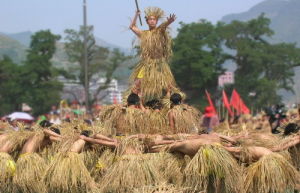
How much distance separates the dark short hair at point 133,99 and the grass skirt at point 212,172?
5.79ft

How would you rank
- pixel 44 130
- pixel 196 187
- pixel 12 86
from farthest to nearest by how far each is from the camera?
pixel 12 86 < pixel 44 130 < pixel 196 187

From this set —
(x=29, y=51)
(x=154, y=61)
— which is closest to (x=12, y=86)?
(x=29, y=51)

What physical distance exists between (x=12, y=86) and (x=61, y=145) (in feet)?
94.9

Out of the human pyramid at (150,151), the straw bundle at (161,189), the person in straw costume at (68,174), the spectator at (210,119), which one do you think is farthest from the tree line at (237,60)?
the straw bundle at (161,189)

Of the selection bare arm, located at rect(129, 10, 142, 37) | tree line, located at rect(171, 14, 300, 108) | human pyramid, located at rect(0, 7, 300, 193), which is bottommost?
human pyramid, located at rect(0, 7, 300, 193)

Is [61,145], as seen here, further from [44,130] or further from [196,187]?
[196,187]

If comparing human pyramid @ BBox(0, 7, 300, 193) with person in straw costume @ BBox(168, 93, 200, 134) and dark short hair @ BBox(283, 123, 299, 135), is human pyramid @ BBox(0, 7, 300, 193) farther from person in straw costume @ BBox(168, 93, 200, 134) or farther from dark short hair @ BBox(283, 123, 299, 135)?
dark short hair @ BBox(283, 123, 299, 135)

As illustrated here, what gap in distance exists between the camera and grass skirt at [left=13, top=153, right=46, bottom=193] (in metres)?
7.57

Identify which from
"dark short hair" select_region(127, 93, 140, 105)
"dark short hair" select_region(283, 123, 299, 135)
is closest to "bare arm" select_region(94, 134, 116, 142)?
"dark short hair" select_region(127, 93, 140, 105)

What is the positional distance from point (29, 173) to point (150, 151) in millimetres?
1463

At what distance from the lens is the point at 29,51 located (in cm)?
3722

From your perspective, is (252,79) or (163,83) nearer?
(163,83)

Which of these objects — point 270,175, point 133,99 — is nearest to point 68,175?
point 133,99

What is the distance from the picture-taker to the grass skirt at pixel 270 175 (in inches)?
254
